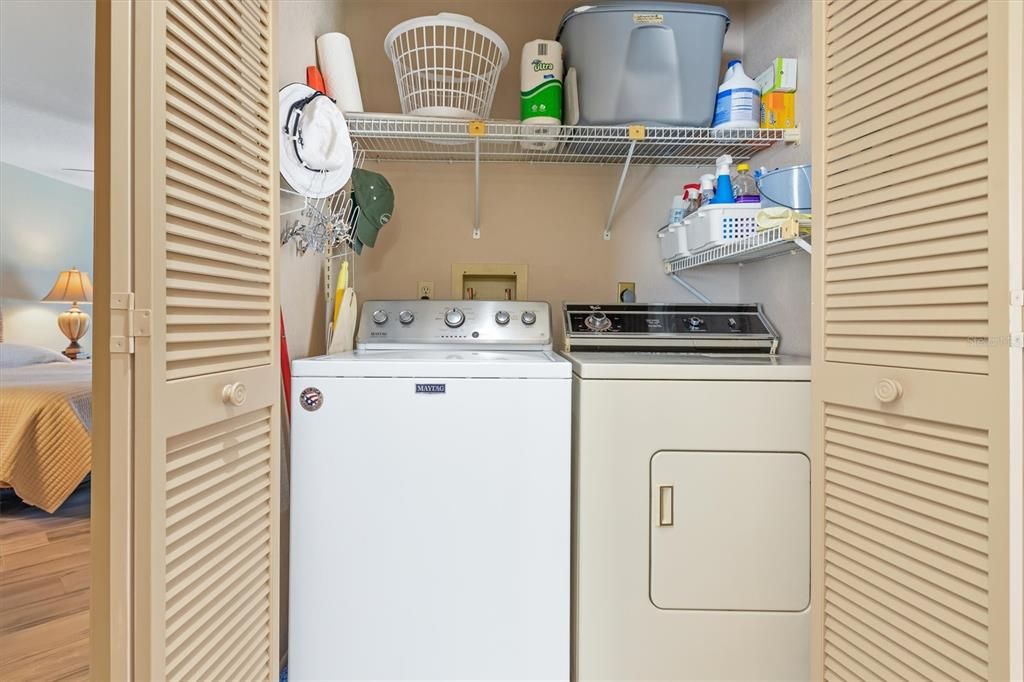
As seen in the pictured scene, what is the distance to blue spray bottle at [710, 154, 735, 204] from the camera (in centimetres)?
187

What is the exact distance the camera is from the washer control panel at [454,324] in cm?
199

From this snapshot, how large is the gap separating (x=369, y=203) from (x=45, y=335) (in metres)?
1.29

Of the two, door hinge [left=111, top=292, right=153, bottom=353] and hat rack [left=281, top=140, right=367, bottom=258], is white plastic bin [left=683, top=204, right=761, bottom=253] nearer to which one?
hat rack [left=281, top=140, right=367, bottom=258]

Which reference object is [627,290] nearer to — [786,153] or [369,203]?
[786,153]

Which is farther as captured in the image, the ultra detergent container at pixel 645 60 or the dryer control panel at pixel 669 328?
the dryer control panel at pixel 669 328

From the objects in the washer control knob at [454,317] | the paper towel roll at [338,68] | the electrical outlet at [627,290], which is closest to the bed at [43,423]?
the washer control knob at [454,317]

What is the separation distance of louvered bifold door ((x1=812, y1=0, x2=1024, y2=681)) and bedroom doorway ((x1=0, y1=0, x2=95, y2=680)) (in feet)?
4.33

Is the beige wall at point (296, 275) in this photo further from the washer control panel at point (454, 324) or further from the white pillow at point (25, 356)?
the white pillow at point (25, 356)

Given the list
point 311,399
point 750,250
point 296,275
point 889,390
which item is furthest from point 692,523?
point 296,275

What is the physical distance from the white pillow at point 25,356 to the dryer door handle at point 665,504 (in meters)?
1.25

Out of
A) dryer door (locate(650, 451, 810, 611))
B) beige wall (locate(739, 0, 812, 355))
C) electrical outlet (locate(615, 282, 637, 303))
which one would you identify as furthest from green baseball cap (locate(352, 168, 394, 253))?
beige wall (locate(739, 0, 812, 355))

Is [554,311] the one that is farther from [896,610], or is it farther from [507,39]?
[896,610]

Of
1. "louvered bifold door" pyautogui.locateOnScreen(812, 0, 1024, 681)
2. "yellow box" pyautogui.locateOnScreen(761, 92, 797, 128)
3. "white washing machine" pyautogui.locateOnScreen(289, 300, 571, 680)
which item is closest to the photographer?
"louvered bifold door" pyautogui.locateOnScreen(812, 0, 1024, 681)

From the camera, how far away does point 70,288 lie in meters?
0.90
